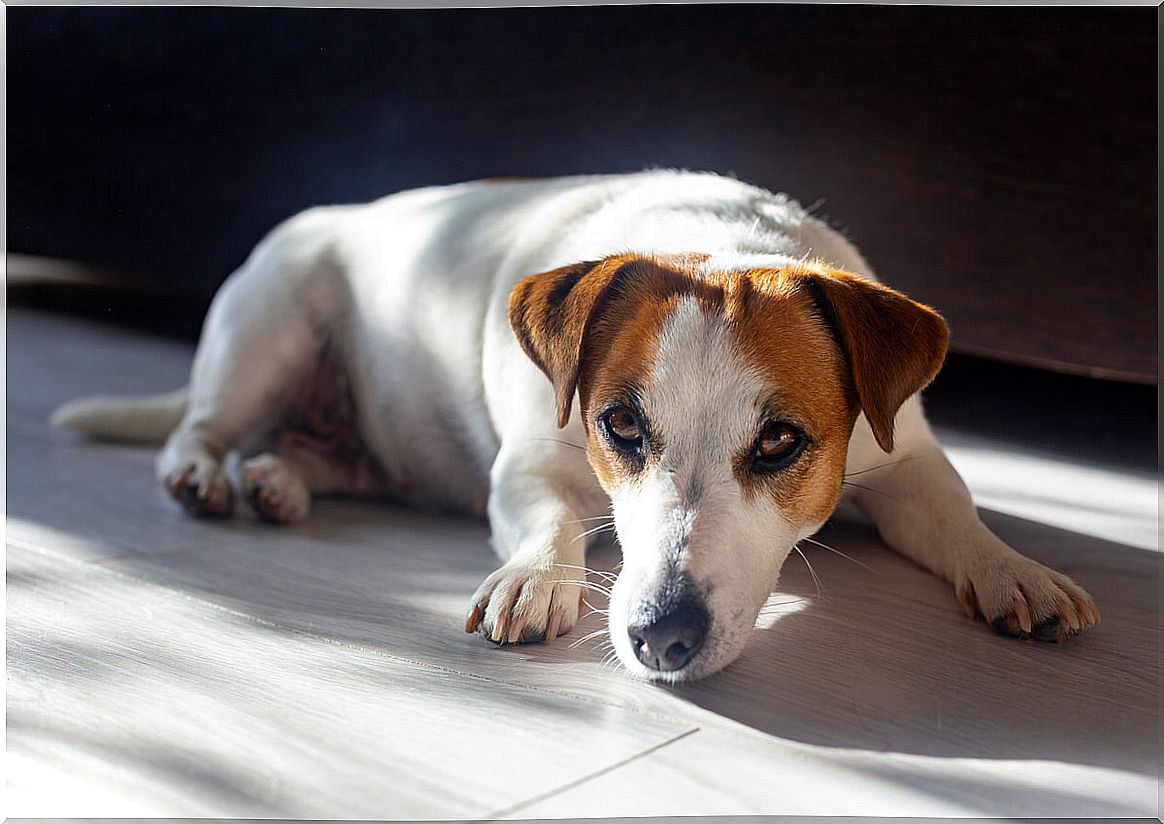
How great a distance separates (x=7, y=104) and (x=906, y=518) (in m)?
1.76

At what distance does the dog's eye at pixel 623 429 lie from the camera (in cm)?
154

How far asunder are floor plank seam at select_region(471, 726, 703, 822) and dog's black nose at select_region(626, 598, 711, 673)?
0.28 feet

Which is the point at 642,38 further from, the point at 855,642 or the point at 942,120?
the point at 855,642

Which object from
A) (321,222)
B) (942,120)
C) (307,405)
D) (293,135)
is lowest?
(307,405)

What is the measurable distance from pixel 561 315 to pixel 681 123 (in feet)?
3.16

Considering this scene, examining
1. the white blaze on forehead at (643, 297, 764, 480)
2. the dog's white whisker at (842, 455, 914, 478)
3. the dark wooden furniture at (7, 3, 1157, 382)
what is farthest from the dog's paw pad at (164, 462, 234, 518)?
the dog's white whisker at (842, 455, 914, 478)

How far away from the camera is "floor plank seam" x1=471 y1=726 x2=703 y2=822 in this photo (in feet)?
3.74

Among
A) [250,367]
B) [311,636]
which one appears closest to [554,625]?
[311,636]

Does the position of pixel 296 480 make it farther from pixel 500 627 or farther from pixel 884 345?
pixel 884 345

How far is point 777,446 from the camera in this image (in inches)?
59.2

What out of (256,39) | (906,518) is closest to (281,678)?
(906,518)

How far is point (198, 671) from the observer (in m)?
1.50

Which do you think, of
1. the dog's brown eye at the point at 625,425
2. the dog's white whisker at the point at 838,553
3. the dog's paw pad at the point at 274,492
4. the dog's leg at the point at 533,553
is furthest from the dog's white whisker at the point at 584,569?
the dog's paw pad at the point at 274,492

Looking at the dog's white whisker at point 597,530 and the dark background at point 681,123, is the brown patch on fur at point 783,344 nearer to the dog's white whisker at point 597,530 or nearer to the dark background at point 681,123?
the dog's white whisker at point 597,530
